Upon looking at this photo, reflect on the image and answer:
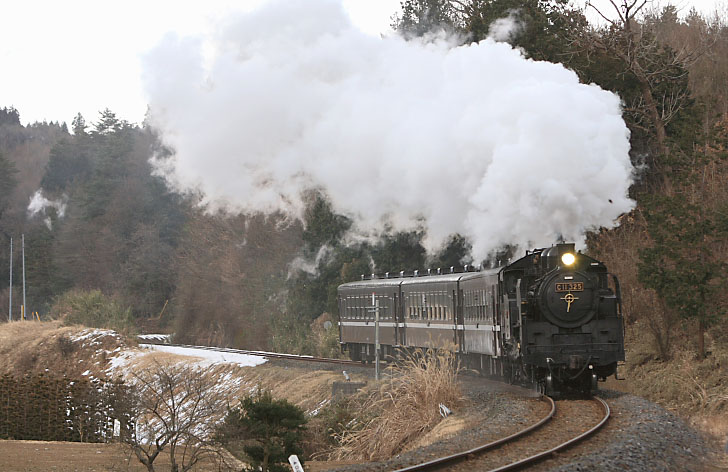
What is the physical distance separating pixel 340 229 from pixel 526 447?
95.5 feet

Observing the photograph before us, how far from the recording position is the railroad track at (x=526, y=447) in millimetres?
11398

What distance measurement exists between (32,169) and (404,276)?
9591cm

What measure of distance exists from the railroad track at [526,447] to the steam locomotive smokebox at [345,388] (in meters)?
8.57

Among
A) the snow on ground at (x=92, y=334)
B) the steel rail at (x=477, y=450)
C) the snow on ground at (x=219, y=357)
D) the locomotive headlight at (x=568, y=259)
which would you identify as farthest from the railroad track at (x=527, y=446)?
the snow on ground at (x=92, y=334)

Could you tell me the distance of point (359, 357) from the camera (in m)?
31.8

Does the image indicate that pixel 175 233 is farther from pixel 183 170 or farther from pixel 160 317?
pixel 183 170

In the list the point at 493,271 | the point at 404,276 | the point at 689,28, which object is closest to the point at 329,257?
the point at 404,276

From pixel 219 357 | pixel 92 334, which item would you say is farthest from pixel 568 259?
pixel 92 334

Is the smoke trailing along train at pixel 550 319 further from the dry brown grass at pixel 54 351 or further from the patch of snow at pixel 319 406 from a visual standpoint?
the dry brown grass at pixel 54 351

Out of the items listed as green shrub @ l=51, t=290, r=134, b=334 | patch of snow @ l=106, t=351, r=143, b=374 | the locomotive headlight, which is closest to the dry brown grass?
patch of snow @ l=106, t=351, r=143, b=374

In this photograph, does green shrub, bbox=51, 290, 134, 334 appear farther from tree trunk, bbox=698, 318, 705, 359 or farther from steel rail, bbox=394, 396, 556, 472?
steel rail, bbox=394, 396, 556, 472

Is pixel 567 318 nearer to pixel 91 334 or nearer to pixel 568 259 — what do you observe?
pixel 568 259

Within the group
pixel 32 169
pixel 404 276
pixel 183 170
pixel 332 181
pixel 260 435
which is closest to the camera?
pixel 260 435

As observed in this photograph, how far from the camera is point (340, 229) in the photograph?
1633 inches
